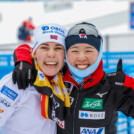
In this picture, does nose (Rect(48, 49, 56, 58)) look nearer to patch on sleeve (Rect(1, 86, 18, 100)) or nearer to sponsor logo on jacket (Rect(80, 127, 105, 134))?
patch on sleeve (Rect(1, 86, 18, 100))

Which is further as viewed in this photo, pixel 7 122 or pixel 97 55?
pixel 7 122

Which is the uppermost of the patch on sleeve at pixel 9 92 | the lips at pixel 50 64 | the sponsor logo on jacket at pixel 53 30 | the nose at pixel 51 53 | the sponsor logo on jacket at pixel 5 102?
the sponsor logo on jacket at pixel 53 30

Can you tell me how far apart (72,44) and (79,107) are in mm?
480

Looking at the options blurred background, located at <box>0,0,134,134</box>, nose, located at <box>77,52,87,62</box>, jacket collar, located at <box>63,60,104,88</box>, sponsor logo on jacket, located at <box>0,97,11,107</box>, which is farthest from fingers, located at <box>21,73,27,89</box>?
blurred background, located at <box>0,0,134,134</box>

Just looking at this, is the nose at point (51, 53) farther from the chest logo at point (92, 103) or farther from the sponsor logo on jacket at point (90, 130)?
the sponsor logo on jacket at point (90, 130)

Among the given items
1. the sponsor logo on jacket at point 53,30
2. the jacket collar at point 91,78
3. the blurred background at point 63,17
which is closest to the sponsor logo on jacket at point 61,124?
the jacket collar at point 91,78

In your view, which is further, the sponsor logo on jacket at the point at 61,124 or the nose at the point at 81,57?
the sponsor logo on jacket at the point at 61,124

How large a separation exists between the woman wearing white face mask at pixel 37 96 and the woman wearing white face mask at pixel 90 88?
11 cm

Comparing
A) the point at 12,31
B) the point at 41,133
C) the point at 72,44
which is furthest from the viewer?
the point at 12,31

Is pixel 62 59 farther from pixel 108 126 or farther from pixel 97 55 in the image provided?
pixel 108 126

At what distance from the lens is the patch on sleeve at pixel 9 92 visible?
1845 millimetres

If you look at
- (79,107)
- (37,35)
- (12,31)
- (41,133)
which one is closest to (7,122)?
(41,133)

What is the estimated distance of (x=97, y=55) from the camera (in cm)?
190

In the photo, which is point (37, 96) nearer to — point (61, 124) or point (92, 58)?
point (61, 124)
